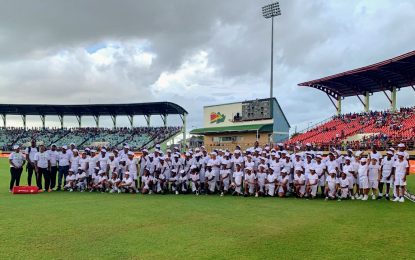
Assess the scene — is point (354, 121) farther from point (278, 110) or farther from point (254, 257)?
point (254, 257)

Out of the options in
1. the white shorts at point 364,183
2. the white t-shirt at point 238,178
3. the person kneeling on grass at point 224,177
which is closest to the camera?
the white shorts at point 364,183

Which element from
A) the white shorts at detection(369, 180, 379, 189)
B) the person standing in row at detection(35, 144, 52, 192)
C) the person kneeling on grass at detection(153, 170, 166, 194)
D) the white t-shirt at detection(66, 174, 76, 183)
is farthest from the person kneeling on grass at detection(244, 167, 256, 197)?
the person standing in row at detection(35, 144, 52, 192)

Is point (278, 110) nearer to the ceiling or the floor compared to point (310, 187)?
nearer to the ceiling

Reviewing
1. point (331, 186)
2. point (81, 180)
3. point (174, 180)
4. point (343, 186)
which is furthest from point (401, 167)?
point (81, 180)

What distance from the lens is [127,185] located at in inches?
567

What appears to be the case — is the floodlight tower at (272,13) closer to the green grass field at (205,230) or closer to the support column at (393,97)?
the support column at (393,97)

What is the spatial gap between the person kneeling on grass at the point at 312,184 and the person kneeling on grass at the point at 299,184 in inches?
8.7

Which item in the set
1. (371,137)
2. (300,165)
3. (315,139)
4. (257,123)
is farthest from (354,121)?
(300,165)

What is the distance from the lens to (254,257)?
560 cm

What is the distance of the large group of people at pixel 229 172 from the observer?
12438mm

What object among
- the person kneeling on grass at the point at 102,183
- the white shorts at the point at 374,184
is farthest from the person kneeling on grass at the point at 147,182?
the white shorts at the point at 374,184

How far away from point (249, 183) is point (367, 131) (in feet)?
84.5

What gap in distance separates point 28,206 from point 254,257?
7.21m

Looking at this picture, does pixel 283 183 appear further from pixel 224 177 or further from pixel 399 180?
pixel 399 180
